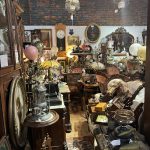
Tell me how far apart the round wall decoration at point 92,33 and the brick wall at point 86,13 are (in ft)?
0.59

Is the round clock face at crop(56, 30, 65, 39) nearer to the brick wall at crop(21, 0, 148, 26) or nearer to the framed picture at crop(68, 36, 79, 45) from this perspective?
the framed picture at crop(68, 36, 79, 45)

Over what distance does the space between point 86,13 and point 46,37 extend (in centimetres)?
166

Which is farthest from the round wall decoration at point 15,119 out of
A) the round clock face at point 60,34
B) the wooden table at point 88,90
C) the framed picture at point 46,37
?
the round clock face at point 60,34

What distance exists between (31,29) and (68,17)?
133cm

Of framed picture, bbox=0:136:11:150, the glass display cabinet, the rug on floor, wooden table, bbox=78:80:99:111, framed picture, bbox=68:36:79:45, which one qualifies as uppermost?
framed picture, bbox=68:36:79:45

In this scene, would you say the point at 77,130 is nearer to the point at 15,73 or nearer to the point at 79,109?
the point at 79,109

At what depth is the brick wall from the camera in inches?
251

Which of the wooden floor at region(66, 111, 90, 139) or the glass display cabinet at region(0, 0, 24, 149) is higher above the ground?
the glass display cabinet at region(0, 0, 24, 149)

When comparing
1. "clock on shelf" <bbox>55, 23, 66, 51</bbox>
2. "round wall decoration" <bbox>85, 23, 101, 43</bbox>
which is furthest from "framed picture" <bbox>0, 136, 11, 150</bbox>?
"round wall decoration" <bbox>85, 23, 101, 43</bbox>

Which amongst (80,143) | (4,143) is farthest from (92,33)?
(4,143)

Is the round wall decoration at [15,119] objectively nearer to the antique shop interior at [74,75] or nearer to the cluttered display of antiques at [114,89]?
the antique shop interior at [74,75]

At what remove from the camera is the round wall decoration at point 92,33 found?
6660 millimetres

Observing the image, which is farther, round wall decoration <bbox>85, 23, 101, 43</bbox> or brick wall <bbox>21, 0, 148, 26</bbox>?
round wall decoration <bbox>85, 23, 101, 43</bbox>

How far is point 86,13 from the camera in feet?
22.0
